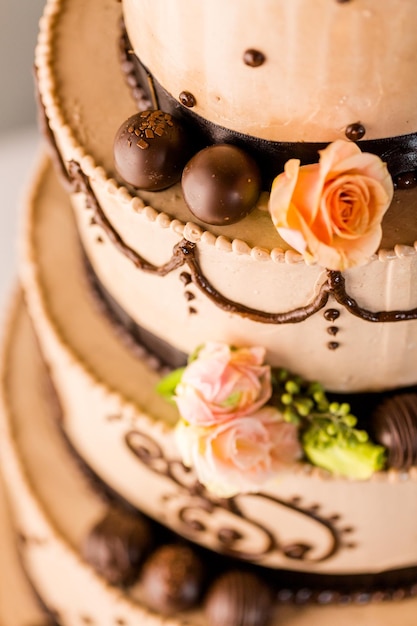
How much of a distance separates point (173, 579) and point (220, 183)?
3.47 feet

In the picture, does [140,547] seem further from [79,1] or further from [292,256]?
[79,1]

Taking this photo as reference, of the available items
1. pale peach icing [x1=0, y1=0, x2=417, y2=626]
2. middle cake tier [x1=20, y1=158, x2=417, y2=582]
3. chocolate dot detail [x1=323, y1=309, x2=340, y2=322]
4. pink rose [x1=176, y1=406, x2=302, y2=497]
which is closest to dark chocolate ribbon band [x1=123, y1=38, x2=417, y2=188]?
pale peach icing [x1=0, y1=0, x2=417, y2=626]

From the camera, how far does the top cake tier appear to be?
1080mm

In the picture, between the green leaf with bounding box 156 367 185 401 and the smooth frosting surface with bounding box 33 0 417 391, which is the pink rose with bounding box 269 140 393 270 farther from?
the green leaf with bounding box 156 367 185 401

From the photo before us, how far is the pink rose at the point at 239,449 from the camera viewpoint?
1429 mm

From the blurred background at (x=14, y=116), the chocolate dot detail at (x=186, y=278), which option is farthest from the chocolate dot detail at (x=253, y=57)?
the blurred background at (x=14, y=116)

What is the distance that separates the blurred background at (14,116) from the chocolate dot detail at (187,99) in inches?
79.6

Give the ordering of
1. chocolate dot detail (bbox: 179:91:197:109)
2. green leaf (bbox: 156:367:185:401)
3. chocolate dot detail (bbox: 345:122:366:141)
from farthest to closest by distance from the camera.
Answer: green leaf (bbox: 156:367:185:401) < chocolate dot detail (bbox: 179:91:197:109) < chocolate dot detail (bbox: 345:122:366:141)

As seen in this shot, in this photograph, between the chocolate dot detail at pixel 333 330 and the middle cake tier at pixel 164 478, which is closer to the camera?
the chocolate dot detail at pixel 333 330

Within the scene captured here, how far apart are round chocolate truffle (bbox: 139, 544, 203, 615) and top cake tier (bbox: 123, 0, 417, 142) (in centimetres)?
109

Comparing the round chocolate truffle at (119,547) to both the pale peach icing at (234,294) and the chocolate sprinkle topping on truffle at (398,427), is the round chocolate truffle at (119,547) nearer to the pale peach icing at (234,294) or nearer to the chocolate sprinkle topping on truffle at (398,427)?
the pale peach icing at (234,294)

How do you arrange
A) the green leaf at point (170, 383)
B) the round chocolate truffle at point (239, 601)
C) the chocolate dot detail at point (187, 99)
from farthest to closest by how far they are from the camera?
the round chocolate truffle at point (239, 601) < the green leaf at point (170, 383) < the chocolate dot detail at point (187, 99)

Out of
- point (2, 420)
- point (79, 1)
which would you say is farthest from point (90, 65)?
point (2, 420)

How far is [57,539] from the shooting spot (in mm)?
2088
